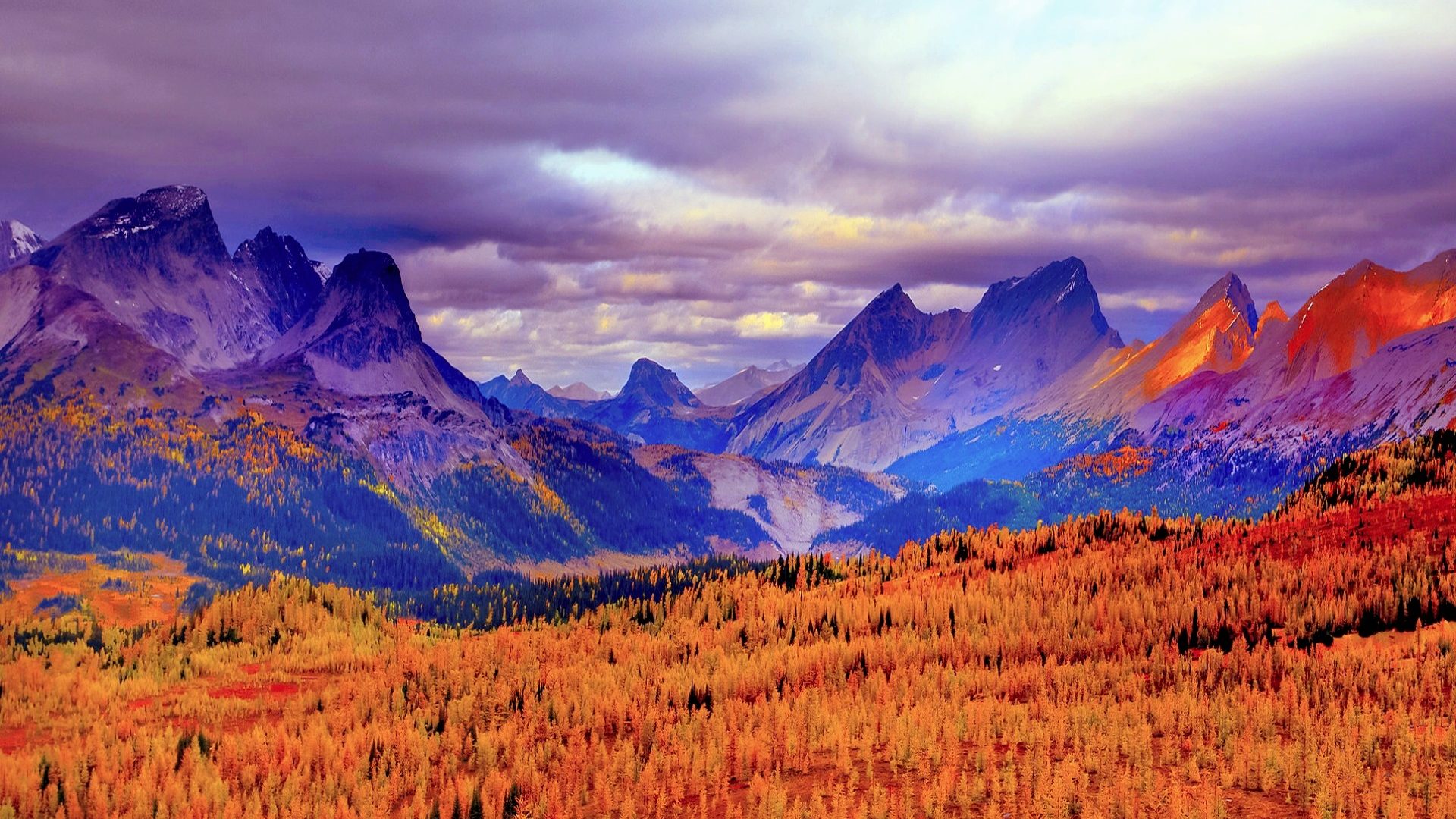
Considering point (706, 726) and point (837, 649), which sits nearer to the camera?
point (706, 726)

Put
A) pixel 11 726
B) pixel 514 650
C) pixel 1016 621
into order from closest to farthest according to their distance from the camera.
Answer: pixel 1016 621
pixel 11 726
pixel 514 650

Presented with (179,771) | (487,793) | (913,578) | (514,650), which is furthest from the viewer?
(913,578)

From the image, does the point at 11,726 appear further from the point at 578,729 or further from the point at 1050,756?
the point at 1050,756

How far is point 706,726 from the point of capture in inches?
3346

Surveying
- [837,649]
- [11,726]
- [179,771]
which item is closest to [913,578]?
[837,649]

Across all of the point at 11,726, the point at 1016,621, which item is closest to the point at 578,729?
the point at 1016,621

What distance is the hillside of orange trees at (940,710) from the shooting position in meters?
55.4

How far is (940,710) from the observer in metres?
76.1

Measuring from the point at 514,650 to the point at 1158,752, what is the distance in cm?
12424

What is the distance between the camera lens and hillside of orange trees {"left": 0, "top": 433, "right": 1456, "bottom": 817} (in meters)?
55.4

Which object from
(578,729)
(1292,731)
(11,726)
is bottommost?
(11,726)

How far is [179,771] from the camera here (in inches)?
3595

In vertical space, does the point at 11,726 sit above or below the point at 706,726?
below

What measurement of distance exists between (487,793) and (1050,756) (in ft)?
119
